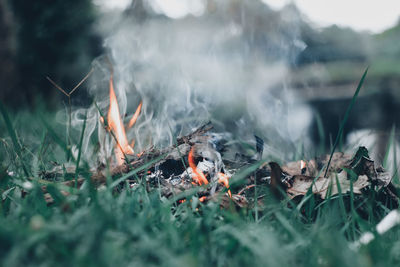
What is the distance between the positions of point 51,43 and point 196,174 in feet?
19.5

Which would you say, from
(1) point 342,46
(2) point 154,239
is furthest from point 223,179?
(1) point 342,46

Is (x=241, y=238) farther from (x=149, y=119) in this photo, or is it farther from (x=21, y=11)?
(x=21, y=11)

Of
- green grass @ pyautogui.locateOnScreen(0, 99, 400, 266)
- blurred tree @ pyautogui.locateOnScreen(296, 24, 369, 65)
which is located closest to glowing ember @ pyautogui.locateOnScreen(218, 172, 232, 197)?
green grass @ pyautogui.locateOnScreen(0, 99, 400, 266)

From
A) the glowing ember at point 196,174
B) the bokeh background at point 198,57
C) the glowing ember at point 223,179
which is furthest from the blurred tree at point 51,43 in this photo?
the glowing ember at point 223,179

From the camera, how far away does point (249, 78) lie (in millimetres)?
7305

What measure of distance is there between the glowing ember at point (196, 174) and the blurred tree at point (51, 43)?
529cm

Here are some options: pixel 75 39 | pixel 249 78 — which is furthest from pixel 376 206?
pixel 75 39

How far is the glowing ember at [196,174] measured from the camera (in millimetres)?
1715

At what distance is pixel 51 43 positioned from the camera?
6719mm

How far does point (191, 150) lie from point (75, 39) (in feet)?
19.4

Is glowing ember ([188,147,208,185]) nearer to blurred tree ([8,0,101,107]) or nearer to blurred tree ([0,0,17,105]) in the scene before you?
blurred tree ([8,0,101,107])

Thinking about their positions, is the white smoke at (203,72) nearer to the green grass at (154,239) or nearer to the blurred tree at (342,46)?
the green grass at (154,239)

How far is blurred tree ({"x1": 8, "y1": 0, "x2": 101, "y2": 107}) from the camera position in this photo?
6520mm

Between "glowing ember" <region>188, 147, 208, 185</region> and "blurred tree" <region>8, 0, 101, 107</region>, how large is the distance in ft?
17.3
